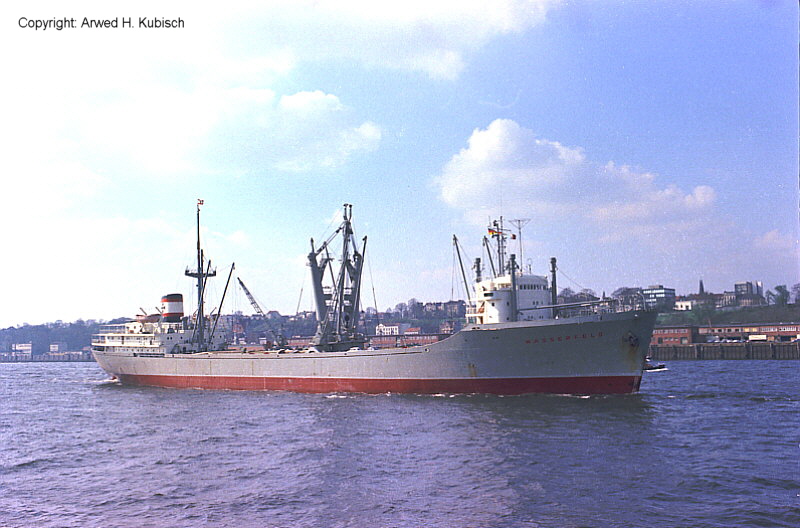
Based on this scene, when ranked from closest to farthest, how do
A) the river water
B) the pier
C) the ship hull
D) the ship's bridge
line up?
the river water < the ship hull < the ship's bridge < the pier

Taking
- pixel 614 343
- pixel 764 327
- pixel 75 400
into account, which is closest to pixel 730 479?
pixel 614 343

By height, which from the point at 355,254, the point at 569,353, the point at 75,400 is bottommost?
the point at 75,400

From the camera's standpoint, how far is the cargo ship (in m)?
33.7

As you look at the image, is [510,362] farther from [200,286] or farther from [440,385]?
[200,286]

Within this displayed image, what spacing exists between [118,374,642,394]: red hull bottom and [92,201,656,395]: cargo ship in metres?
0.06

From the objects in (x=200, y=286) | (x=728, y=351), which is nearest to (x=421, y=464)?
(x=200, y=286)

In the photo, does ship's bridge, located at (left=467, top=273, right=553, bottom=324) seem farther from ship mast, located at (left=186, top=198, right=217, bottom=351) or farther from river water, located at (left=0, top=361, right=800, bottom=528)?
ship mast, located at (left=186, top=198, right=217, bottom=351)

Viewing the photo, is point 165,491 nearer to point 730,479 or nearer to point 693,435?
point 730,479

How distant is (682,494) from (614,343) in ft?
58.5

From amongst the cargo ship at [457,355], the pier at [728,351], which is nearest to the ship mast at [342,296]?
the cargo ship at [457,355]

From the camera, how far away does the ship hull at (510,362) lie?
33.3 m

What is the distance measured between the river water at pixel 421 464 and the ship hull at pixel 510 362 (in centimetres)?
115

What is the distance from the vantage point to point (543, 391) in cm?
3456

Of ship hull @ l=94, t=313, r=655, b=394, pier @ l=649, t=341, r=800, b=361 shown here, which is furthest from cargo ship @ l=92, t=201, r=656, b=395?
pier @ l=649, t=341, r=800, b=361
